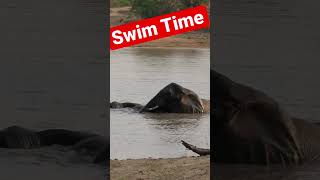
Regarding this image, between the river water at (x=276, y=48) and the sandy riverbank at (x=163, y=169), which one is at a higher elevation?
the river water at (x=276, y=48)

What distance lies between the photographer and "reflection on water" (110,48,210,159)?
6910 millimetres

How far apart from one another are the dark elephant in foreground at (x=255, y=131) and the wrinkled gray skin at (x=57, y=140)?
67cm

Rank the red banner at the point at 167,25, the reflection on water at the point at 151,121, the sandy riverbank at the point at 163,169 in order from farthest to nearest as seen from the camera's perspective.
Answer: the reflection on water at the point at 151,121
the red banner at the point at 167,25
the sandy riverbank at the point at 163,169

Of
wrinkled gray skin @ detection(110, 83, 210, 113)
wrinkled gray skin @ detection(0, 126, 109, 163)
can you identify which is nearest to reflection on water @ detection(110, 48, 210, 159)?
wrinkled gray skin @ detection(110, 83, 210, 113)

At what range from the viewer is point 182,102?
8.37 metres

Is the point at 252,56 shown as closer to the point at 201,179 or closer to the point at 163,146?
the point at 201,179

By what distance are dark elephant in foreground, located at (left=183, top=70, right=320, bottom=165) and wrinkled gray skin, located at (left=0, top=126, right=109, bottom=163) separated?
67cm

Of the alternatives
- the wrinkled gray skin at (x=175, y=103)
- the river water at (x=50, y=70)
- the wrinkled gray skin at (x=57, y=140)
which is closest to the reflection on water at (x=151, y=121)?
the wrinkled gray skin at (x=175, y=103)

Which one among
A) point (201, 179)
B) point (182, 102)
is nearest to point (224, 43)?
point (201, 179)

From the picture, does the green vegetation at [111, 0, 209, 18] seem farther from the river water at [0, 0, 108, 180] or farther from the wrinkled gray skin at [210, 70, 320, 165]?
the river water at [0, 0, 108, 180]

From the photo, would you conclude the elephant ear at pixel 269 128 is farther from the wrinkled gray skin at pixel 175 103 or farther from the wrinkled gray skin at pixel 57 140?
the wrinkled gray skin at pixel 175 103

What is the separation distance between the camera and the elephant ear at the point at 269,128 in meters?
3.62

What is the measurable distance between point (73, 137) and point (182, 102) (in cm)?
495

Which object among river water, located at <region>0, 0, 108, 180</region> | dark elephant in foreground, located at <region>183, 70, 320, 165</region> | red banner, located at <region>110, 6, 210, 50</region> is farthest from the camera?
red banner, located at <region>110, 6, 210, 50</region>
